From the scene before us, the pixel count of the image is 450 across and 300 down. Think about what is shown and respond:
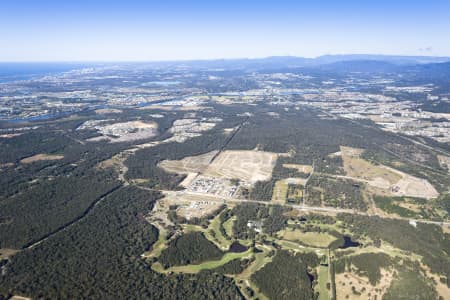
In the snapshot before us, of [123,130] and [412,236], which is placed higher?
[123,130]

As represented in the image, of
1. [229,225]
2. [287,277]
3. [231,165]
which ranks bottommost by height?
Answer: [287,277]

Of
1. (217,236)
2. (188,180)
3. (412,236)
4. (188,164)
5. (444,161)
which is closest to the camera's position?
(412,236)

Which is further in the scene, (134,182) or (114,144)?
(114,144)

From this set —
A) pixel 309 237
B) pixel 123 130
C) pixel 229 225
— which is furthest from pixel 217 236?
pixel 123 130

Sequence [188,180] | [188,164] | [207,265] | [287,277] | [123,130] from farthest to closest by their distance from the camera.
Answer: [123,130] → [188,164] → [188,180] → [207,265] → [287,277]

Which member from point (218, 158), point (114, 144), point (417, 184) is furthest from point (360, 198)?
point (114, 144)

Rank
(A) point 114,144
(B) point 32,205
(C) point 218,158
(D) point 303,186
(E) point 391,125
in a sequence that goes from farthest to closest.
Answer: (E) point 391,125 < (A) point 114,144 < (C) point 218,158 < (D) point 303,186 < (B) point 32,205

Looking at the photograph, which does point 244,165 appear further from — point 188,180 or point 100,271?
point 100,271

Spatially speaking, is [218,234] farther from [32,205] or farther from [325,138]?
[325,138]
